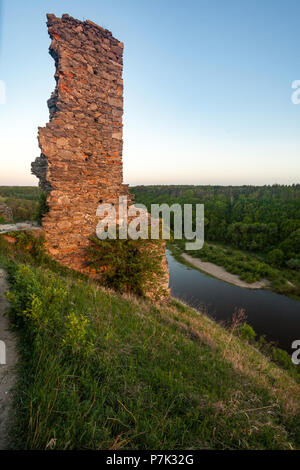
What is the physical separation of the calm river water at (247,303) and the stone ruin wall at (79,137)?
9.87m

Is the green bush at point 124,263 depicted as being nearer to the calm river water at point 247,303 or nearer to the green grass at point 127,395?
the green grass at point 127,395

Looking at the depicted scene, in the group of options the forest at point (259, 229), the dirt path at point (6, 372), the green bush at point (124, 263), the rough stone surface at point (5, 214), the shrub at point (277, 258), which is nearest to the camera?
the dirt path at point (6, 372)

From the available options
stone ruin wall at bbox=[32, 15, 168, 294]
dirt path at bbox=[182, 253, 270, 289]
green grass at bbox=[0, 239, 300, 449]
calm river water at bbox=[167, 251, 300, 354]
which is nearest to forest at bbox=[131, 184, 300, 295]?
dirt path at bbox=[182, 253, 270, 289]

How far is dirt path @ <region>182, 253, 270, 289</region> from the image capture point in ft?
77.0

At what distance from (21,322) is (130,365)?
141cm

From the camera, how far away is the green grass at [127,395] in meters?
1.49

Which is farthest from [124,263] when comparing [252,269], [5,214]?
[252,269]

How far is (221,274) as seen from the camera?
26750 millimetres

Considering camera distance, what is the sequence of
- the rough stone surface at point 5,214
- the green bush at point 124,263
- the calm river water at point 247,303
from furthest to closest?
1. the calm river water at point 247,303
2. the rough stone surface at point 5,214
3. the green bush at point 124,263

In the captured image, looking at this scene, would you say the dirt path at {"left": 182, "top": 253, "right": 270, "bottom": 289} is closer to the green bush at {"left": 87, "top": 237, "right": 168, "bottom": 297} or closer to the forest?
the forest

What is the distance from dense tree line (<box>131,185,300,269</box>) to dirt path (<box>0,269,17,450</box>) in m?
31.6

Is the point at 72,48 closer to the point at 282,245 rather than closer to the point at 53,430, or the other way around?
the point at 53,430

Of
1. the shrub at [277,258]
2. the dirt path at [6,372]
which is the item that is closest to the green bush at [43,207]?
the dirt path at [6,372]
